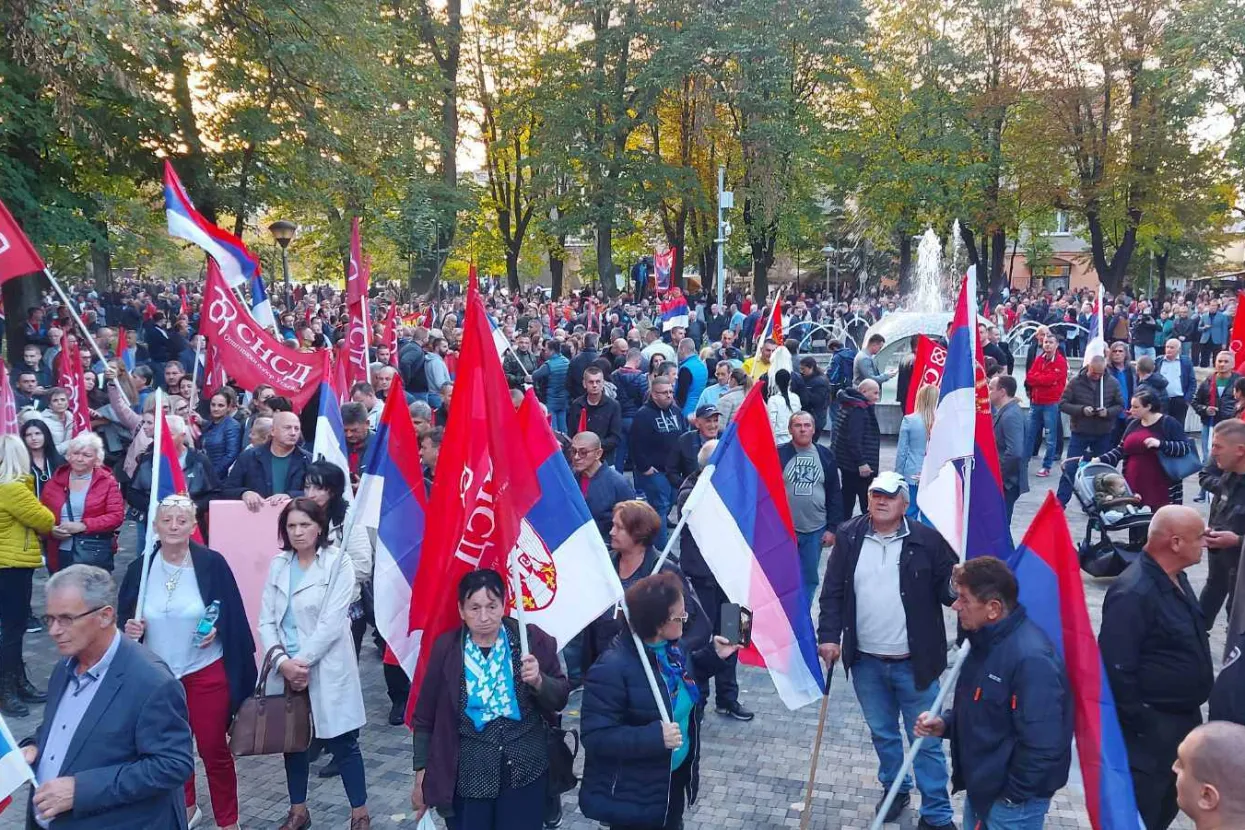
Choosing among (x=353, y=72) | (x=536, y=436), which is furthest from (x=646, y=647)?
(x=353, y=72)

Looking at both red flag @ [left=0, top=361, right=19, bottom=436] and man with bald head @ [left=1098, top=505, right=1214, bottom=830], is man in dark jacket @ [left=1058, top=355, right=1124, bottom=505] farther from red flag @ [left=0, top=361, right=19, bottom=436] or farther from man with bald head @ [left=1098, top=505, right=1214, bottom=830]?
red flag @ [left=0, top=361, right=19, bottom=436]

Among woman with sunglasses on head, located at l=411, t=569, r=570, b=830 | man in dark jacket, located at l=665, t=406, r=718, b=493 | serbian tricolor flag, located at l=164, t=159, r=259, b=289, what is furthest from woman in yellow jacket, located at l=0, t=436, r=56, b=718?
man in dark jacket, located at l=665, t=406, r=718, b=493

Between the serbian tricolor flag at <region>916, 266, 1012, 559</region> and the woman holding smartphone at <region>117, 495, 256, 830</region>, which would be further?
the serbian tricolor flag at <region>916, 266, 1012, 559</region>

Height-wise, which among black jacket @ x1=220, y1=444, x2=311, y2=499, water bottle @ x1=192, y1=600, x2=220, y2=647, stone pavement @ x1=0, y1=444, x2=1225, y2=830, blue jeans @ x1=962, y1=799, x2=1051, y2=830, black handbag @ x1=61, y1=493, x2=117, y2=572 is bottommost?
stone pavement @ x1=0, y1=444, x2=1225, y2=830

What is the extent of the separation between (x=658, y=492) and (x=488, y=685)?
5.90m

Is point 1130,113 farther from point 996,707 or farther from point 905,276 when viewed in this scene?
point 996,707

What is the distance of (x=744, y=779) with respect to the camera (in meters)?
5.86

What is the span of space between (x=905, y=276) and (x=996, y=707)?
1717 inches

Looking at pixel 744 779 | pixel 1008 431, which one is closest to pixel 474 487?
pixel 744 779

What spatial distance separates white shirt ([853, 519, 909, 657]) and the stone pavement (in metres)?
1.00

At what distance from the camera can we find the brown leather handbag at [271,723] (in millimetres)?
4738

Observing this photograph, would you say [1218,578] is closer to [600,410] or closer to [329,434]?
[600,410]

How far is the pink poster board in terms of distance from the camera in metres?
5.96

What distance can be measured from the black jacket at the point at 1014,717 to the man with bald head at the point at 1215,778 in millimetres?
1159
